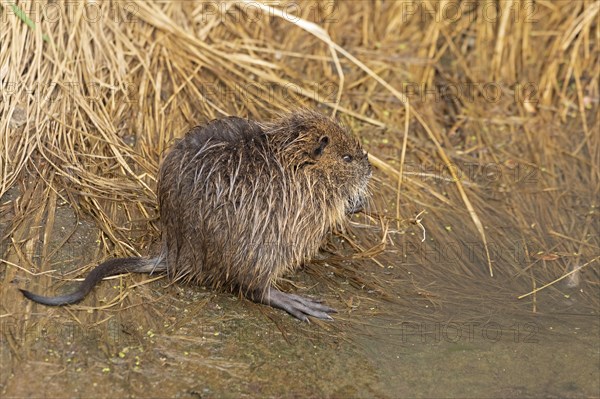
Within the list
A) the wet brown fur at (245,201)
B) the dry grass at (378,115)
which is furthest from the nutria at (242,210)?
the dry grass at (378,115)

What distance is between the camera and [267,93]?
4160 millimetres

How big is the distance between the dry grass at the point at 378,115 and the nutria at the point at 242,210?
0.27 meters

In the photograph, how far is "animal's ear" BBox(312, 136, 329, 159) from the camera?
3.21 metres

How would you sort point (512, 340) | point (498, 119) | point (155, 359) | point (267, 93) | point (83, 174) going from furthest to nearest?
point (498, 119) < point (267, 93) < point (83, 174) < point (512, 340) < point (155, 359)

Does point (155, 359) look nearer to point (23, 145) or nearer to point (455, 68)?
point (23, 145)

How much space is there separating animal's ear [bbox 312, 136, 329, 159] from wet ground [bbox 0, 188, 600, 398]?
1.59ft

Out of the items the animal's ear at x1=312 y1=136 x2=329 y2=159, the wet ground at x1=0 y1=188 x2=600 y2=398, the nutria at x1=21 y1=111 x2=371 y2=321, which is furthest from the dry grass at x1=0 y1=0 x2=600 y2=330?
the animal's ear at x1=312 y1=136 x2=329 y2=159

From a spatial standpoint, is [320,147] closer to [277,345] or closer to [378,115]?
[277,345]

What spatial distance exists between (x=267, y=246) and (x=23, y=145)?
1.21m

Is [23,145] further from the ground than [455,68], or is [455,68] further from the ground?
[455,68]

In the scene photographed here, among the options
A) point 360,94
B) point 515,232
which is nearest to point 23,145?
point 360,94

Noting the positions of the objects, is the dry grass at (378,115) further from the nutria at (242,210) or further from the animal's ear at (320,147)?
the animal's ear at (320,147)

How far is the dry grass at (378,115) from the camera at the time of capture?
3420mm

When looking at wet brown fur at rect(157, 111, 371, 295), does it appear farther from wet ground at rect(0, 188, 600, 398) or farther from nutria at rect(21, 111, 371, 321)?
wet ground at rect(0, 188, 600, 398)
